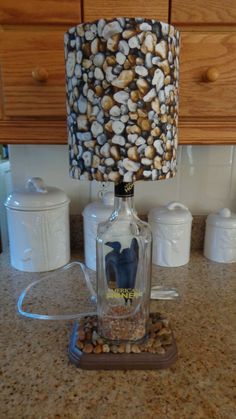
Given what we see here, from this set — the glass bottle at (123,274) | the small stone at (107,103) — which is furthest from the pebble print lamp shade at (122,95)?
the glass bottle at (123,274)

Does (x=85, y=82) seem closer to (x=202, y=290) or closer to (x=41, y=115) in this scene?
(x=41, y=115)

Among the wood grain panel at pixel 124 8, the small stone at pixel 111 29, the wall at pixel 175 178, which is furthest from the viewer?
the wall at pixel 175 178

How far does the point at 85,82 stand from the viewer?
43cm

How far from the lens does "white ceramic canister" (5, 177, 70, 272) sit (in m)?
0.85

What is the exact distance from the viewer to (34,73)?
26.0 inches

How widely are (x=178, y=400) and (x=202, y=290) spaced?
37 centimetres

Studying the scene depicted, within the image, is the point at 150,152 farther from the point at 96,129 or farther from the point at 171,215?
the point at 171,215

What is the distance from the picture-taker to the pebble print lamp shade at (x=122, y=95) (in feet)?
1.35

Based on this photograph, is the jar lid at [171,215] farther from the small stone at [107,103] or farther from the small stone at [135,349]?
the small stone at [107,103]

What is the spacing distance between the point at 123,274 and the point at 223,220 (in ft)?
1.61

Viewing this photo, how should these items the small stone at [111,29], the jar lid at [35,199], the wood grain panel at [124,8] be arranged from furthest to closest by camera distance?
the jar lid at [35,199]
the wood grain panel at [124,8]
the small stone at [111,29]

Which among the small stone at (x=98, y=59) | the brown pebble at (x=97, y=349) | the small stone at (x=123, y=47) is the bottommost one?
the brown pebble at (x=97, y=349)

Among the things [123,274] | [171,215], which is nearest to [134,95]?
[123,274]

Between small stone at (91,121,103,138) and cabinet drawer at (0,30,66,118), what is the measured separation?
0.98 ft
